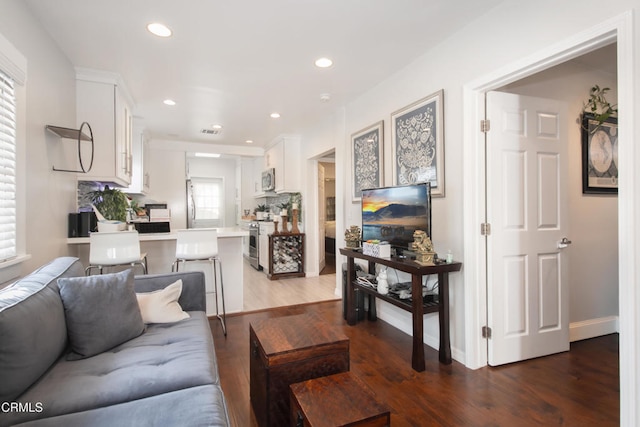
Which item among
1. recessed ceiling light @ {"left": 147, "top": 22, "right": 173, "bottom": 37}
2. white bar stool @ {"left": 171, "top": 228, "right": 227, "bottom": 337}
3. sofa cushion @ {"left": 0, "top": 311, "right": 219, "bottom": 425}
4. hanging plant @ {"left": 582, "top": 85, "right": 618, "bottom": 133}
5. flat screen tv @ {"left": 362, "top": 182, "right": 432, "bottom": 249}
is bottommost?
sofa cushion @ {"left": 0, "top": 311, "right": 219, "bottom": 425}

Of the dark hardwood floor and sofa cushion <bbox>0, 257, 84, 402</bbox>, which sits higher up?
sofa cushion <bbox>0, 257, 84, 402</bbox>

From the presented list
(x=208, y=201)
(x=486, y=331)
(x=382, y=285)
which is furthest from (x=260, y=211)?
(x=486, y=331)

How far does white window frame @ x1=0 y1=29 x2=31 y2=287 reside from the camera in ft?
5.82

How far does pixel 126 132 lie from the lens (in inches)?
135

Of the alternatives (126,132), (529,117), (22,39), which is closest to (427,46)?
(529,117)

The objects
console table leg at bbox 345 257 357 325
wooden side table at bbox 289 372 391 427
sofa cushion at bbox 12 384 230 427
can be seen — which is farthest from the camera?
Answer: console table leg at bbox 345 257 357 325

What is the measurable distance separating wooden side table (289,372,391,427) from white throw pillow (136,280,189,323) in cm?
106

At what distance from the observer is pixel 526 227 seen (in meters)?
2.39

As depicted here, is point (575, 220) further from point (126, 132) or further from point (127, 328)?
point (126, 132)

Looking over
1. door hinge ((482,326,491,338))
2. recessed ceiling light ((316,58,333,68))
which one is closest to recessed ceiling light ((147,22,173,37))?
recessed ceiling light ((316,58,333,68))

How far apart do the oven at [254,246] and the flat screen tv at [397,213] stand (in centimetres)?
335

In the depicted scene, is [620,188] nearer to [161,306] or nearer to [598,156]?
[598,156]

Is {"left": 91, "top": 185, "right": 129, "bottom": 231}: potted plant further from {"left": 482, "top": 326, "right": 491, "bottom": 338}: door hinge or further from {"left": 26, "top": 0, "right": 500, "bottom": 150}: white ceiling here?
{"left": 482, "top": 326, "right": 491, "bottom": 338}: door hinge

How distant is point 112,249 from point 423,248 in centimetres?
258
